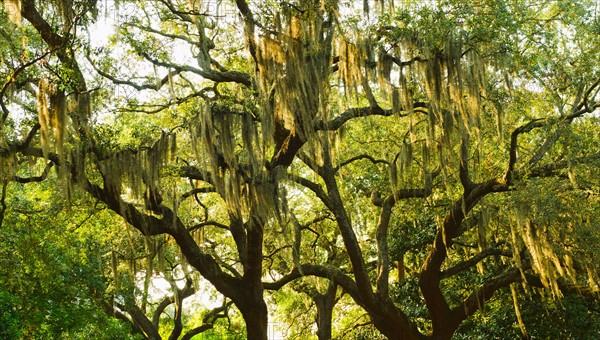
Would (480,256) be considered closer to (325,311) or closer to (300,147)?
(300,147)

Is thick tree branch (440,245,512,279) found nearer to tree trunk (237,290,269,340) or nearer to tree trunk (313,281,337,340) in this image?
tree trunk (237,290,269,340)

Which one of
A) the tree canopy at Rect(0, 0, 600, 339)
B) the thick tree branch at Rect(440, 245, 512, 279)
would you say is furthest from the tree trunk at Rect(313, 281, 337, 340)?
the thick tree branch at Rect(440, 245, 512, 279)

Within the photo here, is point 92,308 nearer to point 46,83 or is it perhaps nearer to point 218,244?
point 218,244

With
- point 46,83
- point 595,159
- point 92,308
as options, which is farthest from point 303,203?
point 46,83

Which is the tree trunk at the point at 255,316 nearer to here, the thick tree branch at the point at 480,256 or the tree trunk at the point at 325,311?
the thick tree branch at the point at 480,256

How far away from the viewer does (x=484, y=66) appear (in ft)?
32.9

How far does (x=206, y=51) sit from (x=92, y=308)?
7.00m

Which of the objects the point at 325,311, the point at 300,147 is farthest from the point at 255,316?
the point at 325,311

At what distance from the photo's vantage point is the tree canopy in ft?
30.6

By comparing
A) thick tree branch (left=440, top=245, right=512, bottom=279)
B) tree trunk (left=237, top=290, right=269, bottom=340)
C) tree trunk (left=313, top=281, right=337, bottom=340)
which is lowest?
tree trunk (left=237, top=290, right=269, bottom=340)

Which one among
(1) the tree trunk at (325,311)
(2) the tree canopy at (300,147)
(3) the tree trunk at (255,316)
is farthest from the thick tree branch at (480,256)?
(1) the tree trunk at (325,311)

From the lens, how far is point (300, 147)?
36.1 ft

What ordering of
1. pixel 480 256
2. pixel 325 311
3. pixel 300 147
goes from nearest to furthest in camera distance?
pixel 300 147 < pixel 480 256 < pixel 325 311

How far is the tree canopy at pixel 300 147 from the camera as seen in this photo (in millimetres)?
9336
